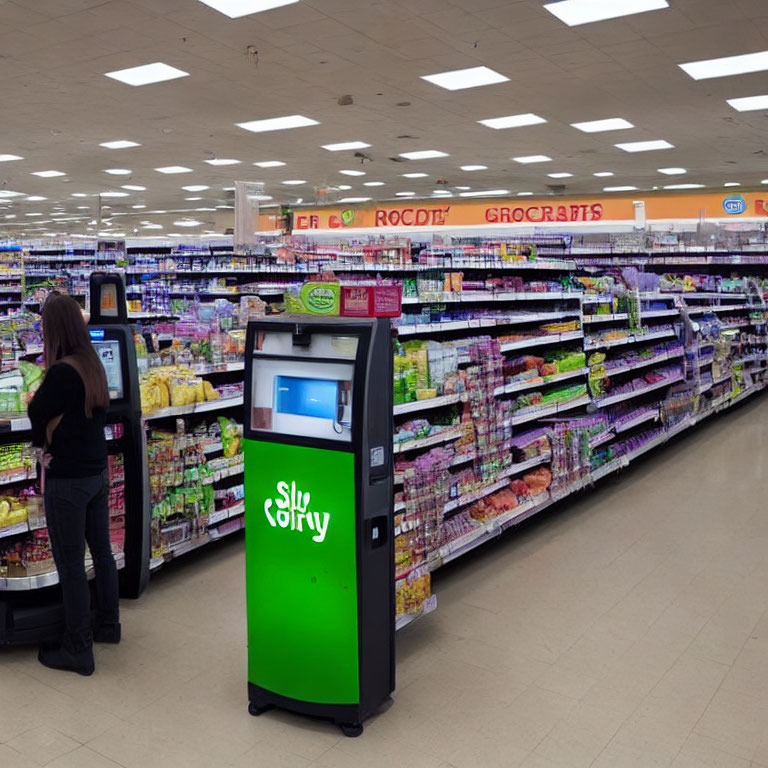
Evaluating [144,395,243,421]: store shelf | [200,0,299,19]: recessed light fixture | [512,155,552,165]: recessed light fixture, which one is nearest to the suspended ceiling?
[200,0,299,19]: recessed light fixture

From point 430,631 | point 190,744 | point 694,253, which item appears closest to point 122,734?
point 190,744

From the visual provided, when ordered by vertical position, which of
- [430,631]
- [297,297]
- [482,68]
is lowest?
[430,631]

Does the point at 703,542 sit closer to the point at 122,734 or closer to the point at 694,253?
the point at 122,734

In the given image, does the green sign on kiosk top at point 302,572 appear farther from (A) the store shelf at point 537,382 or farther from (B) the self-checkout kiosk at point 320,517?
(A) the store shelf at point 537,382

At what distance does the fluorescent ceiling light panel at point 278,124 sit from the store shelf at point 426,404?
24.4 ft

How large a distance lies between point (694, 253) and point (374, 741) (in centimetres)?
1265

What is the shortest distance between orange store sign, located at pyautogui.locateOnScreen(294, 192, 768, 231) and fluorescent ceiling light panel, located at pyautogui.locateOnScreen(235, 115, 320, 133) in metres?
9.62

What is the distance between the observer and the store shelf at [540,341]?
5188mm

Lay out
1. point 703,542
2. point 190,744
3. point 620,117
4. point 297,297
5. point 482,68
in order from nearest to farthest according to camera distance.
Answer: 1. point 190,744
2. point 297,297
3. point 703,542
4. point 482,68
5. point 620,117

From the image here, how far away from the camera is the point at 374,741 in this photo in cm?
284

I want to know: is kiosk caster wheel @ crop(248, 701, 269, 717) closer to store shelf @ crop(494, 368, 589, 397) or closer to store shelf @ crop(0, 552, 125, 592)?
store shelf @ crop(0, 552, 125, 592)

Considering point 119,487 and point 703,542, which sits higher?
point 119,487

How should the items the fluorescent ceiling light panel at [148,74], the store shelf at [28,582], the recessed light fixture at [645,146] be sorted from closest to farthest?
1. the store shelf at [28,582]
2. the fluorescent ceiling light panel at [148,74]
3. the recessed light fixture at [645,146]

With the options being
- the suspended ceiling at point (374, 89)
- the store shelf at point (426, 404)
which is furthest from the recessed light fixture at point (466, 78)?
the store shelf at point (426, 404)
